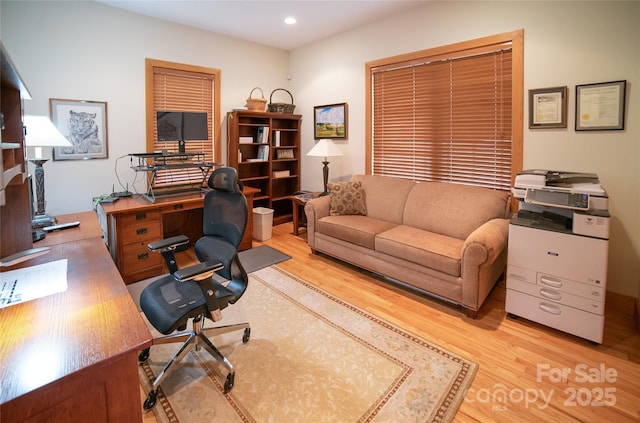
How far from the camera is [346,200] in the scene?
377cm

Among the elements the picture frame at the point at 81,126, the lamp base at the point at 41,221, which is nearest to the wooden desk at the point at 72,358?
the lamp base at the point at 41,221

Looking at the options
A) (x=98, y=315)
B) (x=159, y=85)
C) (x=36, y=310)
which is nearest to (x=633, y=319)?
(x=98, y=315)

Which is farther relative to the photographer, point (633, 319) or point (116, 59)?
point (116, 59)

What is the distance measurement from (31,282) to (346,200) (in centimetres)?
288

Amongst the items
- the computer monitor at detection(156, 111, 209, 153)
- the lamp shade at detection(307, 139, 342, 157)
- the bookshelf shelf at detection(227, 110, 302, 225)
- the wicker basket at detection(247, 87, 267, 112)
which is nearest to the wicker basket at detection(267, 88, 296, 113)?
the bookshelf shelf at detection(227, 110, 302, 225)

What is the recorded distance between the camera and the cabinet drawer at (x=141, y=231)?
3.08m

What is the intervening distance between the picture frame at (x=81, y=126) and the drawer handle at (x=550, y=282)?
4.36 meters

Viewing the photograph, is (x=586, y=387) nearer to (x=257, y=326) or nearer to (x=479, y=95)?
(x=257, y=326)

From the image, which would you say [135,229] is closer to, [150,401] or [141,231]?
[141,231]

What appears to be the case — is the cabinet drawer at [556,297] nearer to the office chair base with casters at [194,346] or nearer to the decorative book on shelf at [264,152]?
the office chair base with casters at [194,346]

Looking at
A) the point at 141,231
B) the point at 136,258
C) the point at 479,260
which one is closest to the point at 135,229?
the point at 141,231

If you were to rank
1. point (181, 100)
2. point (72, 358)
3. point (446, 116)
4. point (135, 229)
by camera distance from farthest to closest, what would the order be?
point (181, 100) → point (446, 116) → point (135, 229) → point (72, 358)

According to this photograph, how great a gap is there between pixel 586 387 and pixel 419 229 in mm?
1733

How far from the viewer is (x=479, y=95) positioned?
326 cm
